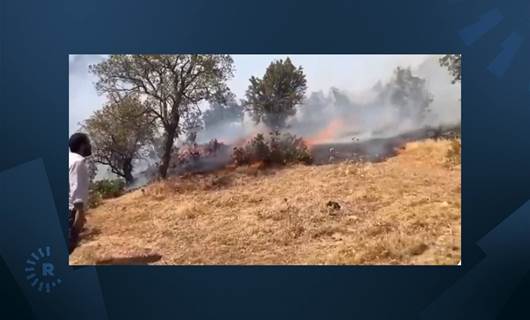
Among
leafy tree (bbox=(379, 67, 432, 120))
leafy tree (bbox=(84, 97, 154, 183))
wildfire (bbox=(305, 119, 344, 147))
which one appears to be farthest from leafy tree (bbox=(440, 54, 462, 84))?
leafy tree (bbox=(84, 97, 154, 183))

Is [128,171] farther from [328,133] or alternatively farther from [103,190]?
[328,133]

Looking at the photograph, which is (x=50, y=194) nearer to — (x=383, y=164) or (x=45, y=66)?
(x=45, y=66)

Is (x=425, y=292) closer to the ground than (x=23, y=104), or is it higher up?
closer to the ground

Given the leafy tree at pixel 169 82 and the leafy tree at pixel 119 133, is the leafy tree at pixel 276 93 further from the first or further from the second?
the leafy tree at pixel 119 133

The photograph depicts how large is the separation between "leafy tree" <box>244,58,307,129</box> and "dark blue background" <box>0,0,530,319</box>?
126mm

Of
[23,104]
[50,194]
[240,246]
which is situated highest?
[23,104]

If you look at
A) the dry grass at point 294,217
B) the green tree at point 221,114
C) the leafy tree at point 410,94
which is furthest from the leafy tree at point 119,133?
the leafy tree at point 410,94

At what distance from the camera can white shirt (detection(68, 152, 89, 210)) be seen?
3783mm

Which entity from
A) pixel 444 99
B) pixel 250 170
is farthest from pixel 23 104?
pixel 444 99

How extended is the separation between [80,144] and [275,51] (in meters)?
1.27

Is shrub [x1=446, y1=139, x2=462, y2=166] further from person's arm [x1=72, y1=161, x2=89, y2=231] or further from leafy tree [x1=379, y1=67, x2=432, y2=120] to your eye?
person's arm [x1=72, y1=161, x2=89, y2=231]

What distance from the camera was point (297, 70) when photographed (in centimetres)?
371

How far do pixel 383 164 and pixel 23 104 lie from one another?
6.99 ft

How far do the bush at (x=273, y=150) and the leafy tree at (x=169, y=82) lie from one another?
33 centimetres
